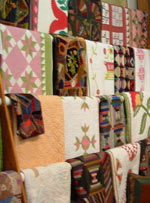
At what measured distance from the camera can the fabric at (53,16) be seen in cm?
113

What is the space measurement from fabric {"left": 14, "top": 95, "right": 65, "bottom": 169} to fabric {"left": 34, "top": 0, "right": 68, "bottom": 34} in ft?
1.03

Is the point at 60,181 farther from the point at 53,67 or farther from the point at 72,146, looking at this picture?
the point at 53,67

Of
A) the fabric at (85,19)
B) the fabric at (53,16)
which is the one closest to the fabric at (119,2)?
the fabric at (85,19)

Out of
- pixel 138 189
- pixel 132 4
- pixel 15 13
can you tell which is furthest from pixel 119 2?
pixel 138 189

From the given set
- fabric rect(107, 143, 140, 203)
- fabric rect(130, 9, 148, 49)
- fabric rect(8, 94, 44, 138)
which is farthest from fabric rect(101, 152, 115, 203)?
fabric rect(130, 9, 148, 49)

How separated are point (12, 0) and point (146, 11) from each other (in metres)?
1.03

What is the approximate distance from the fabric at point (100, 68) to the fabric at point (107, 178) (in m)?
0.30

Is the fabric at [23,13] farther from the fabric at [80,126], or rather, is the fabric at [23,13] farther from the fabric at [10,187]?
the fabric at [10,187]

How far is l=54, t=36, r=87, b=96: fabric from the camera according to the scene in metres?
1.11

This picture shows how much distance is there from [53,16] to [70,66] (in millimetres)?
225

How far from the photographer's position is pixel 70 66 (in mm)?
1149

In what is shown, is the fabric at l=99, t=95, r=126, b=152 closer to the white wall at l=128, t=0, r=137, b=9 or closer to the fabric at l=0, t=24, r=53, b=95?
the fabric at l=0, t=24, r=53, b=95

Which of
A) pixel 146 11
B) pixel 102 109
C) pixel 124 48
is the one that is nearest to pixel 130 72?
pixel 124 48

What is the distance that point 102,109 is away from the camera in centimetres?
126
